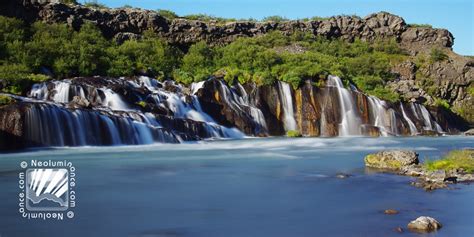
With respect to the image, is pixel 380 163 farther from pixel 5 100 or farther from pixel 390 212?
pixel 5 100

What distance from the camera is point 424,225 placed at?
358 inches

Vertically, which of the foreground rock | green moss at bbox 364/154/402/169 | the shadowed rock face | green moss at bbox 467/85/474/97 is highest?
the shadowed rock face

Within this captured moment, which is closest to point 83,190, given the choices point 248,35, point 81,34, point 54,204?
point 54,204

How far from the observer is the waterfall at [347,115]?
41156 millimetres

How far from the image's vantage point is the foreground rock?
29.7ft

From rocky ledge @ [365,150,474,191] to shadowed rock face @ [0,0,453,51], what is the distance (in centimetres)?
4159

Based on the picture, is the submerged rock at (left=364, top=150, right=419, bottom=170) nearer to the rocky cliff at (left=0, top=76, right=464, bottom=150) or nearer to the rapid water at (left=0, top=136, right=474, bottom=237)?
the rapid water at (left=0, top=136, right=474, bottom=237)

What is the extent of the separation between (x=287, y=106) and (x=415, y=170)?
87.5 feet

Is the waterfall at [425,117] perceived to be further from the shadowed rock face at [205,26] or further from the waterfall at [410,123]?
the shadowed rock face at [205,26]

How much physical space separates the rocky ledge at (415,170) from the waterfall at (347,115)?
23078mm

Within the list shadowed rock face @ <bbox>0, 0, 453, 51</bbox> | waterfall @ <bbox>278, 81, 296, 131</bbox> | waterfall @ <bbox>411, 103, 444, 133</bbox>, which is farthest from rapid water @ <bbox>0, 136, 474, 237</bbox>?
shadowed rock face @ <bbox>0, 0, 453, 51</bbox>

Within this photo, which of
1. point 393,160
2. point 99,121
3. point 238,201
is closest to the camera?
point 238,201

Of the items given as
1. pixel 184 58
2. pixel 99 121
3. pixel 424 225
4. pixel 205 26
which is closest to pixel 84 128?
pixel 99 121

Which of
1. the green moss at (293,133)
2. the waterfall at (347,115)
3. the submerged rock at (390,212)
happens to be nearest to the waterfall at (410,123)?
the waterfall at (347,115)
